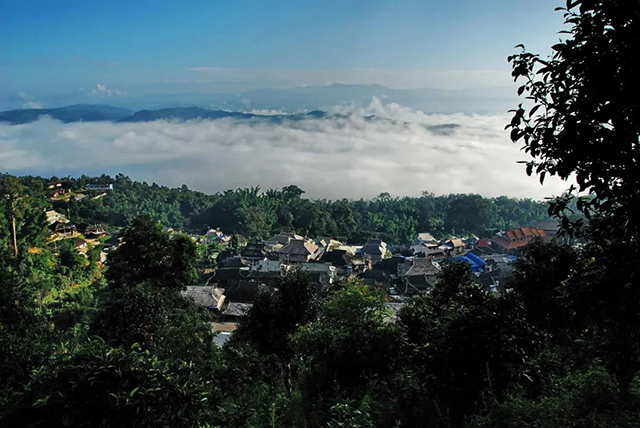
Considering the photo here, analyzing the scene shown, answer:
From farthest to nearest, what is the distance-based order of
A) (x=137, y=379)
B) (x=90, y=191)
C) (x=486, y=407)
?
(x=90, y=191) < (x=486, y=407) < (x=137, y=379)

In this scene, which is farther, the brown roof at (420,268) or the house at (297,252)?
the house at (297,252)

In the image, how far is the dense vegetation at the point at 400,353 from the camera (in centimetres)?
299

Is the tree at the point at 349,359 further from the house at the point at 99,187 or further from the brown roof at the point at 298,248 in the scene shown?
the house at the point at 99,187

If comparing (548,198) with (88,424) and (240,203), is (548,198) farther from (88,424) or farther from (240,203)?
(240,203)

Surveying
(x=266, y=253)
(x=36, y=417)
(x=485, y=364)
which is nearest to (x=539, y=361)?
(x=485, y=364)

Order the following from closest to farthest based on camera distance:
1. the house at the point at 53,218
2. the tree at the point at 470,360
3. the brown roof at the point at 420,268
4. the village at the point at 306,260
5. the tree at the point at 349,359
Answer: the tree at the point at 470,360, the tree at the point at 349,359, the village at the point at 306,260, the brown roof at the point at 420,268, the house at the point at 53,218

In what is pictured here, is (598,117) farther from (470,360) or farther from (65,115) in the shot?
(65,115)

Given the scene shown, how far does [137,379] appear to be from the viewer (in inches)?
138

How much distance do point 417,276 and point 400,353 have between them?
2054cm

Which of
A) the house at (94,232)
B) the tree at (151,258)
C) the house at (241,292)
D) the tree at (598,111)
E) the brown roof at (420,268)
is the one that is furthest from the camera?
the house at (94,232)

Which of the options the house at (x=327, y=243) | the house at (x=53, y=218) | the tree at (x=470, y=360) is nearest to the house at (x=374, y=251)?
the house at (x=327, y=243)

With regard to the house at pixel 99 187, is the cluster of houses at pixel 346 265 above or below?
below

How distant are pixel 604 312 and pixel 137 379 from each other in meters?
3.47


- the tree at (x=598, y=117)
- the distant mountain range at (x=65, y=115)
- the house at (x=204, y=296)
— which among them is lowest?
the house at (x=204, y=296)
